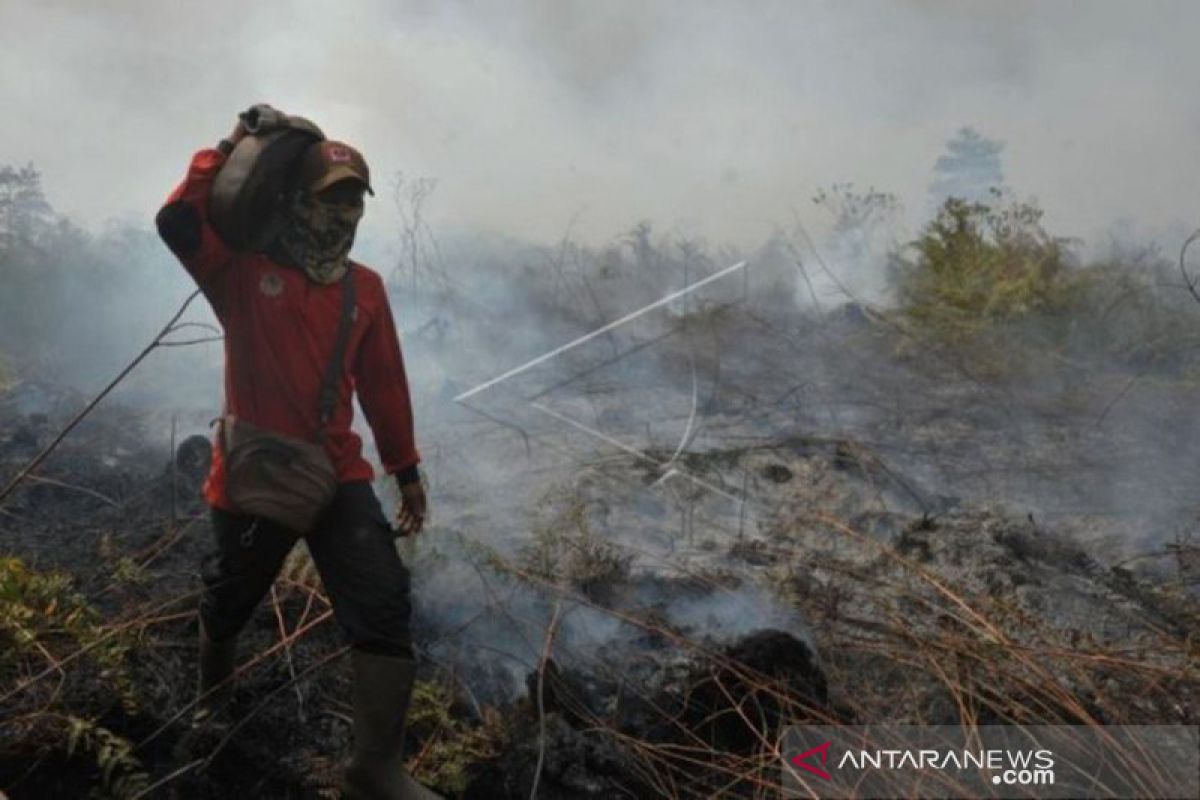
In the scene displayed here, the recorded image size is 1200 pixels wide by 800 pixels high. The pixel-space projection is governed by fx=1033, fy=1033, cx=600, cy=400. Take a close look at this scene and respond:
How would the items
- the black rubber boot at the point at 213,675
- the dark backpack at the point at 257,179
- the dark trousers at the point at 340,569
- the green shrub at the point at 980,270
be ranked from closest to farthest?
the dark backpack at the point at 257,179
the dark trousers at the point at 340,569
the black rubber boot at the point at 213,675
the green shrub at the point at 980,270

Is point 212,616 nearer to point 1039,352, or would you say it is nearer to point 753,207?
point 1039,352

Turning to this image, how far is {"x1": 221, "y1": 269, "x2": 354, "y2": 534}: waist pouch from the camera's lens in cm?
286

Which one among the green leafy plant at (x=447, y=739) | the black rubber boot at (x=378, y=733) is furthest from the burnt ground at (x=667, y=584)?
the black rubber boot at (x=378, y=733)

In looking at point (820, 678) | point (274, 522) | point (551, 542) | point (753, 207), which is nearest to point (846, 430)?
point (551, 542)

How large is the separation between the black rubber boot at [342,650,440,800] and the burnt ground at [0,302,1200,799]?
0.20 meters

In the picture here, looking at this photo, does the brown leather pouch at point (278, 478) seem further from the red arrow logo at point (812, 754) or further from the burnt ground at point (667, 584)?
the red arrow logo at point (812, 754)

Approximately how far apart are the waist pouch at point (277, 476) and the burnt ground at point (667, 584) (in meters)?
0.67

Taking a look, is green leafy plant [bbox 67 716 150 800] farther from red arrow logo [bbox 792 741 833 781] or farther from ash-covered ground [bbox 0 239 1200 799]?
red arrow logo [bbox 792 741 833 781]

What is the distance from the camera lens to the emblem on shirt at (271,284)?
2.93 metres

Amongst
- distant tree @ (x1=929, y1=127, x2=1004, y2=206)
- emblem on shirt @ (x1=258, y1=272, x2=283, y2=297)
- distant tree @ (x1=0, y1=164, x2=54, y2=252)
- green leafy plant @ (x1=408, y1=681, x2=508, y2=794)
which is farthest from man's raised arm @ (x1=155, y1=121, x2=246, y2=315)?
distant tree @ (x1=929, y1=127, x2=1004, y2=206)

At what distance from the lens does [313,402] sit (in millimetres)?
2982

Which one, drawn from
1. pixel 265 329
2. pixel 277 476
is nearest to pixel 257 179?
pixel 265 329

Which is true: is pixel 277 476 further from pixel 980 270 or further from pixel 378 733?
pixel 980 270

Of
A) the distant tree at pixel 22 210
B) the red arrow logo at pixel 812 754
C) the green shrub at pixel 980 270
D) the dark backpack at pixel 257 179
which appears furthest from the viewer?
the distant tree at pixel 22 210
